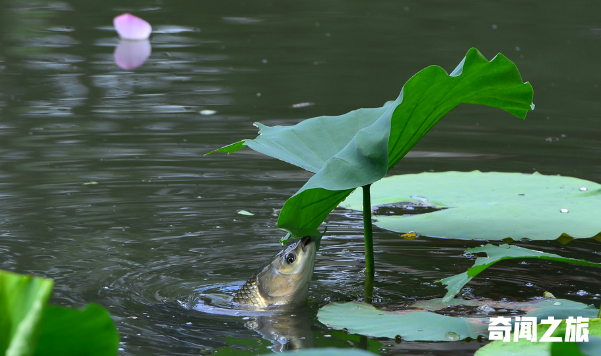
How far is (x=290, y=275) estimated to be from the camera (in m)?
2.16

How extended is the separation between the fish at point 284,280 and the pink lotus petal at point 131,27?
18.8ft

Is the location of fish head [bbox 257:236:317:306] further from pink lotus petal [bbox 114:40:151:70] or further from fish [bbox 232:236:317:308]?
pink lotus petal [bbox 114:40:151:70]

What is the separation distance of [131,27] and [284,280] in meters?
5.83

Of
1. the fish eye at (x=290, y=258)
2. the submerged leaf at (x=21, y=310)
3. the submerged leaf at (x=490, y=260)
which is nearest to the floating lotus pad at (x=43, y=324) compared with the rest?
the submerged leaf at (x=21, y=310)

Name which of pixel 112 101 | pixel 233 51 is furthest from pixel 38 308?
pixel 233 51

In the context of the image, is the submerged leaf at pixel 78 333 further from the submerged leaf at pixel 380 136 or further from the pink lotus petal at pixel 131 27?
the pink lotus petal at pixel 131 27

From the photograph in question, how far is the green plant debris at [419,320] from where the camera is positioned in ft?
5.77

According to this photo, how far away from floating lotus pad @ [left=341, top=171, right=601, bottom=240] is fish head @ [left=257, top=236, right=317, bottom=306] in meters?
0.78

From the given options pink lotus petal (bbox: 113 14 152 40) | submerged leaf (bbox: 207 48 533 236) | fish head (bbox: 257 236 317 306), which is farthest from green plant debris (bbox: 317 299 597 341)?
pink lotus petal (bbox: 113 14 152 40)

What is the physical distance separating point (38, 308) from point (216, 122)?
4.18 metres

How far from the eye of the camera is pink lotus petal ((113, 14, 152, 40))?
7.40m

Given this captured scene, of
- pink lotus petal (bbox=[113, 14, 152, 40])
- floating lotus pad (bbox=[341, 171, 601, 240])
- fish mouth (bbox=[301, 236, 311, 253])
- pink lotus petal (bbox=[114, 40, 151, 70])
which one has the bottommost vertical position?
fish mouth (bbox=[301, 236, 311, 253])

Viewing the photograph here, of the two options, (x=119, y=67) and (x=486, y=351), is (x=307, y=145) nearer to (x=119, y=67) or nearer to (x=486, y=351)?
(x=486, y=351)

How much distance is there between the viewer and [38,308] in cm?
65
